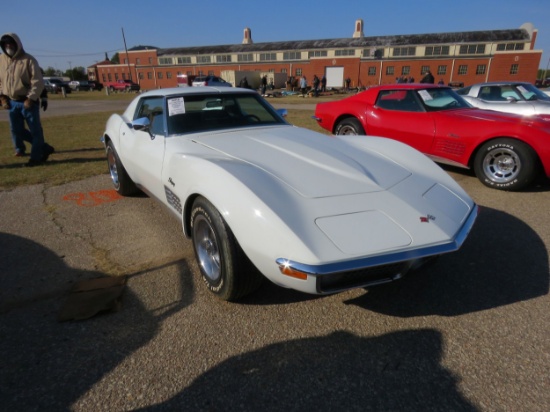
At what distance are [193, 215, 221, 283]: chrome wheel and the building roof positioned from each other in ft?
180

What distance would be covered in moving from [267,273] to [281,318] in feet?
1.50

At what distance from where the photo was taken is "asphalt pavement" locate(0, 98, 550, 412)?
1.66 meters

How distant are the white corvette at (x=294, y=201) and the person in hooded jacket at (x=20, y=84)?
3527mm

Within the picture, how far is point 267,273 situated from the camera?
1904 millimetres

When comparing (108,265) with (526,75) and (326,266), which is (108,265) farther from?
(526,75)

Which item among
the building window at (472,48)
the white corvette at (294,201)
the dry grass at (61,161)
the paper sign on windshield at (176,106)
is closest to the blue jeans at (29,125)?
Result: the dry grass at (61,161)

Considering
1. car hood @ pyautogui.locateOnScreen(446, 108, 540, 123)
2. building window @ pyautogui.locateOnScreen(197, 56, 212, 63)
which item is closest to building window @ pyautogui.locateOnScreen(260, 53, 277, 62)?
building window @ pyautogui.locateOnScreen(197, 56, 212, 63)

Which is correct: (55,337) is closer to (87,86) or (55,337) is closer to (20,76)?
(20,76)

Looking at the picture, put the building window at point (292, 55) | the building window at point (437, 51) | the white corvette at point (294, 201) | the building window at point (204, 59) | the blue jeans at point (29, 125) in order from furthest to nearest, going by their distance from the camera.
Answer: the building window at point (204, 59), the building window at point (292, 55), the building window at point (437, 51), the blue jeans at point (29, 125), the white corvette at point (294, 201)

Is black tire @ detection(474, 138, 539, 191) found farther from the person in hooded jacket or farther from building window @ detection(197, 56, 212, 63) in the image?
building window @ detection(197, 56, 212, 63)

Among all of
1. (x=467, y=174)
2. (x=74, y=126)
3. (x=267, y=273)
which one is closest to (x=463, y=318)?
(x=267, y=273)

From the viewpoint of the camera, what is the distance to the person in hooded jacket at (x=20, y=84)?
536 centimetres

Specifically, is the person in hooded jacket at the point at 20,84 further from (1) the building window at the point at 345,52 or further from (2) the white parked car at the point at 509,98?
(1) the building window at the point at 345,52

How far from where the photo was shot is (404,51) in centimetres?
4922
